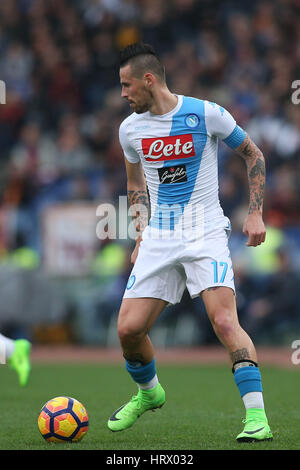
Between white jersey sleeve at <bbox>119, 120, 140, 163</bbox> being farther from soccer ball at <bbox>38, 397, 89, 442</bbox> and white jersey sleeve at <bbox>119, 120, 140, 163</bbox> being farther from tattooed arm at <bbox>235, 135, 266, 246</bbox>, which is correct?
soccer ball at <bbox>38, 397, 89, 442</bbox>

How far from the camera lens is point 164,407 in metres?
7.57

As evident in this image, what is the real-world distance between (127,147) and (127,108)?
10843 mm

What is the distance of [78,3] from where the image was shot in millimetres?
19750

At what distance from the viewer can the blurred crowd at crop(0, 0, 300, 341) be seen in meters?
13.4

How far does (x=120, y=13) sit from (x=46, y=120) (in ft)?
9.04

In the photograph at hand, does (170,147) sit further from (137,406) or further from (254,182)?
(137,406)

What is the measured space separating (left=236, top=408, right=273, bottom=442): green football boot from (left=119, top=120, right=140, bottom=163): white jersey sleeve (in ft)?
5.93

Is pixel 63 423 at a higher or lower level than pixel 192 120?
lower

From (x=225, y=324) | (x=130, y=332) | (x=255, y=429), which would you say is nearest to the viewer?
(x=255, y=429)

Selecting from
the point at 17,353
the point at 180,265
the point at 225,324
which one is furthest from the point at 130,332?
the point at 17,353

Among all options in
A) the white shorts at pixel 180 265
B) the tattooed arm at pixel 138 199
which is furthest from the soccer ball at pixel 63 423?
the tattooed arm at pixel 138 199

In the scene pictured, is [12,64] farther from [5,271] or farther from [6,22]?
[5,271]

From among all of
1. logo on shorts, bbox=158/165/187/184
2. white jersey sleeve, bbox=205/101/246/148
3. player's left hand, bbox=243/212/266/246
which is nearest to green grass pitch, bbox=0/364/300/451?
player's left hand, bbox=243/212/266/246
